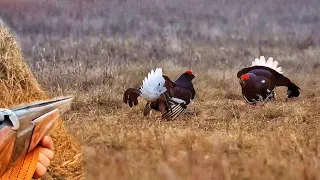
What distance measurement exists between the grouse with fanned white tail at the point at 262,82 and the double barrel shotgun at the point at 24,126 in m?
2.03

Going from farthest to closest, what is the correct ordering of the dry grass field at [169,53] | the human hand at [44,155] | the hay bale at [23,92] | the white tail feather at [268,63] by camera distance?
the white tail feather at [268,63] < the dry grass field at [169,53] < the hay bale at [23,92] < the human hand at [44,155]

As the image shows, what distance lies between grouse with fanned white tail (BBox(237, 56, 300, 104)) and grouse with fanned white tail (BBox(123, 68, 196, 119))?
21cm

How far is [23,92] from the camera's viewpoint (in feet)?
4.78

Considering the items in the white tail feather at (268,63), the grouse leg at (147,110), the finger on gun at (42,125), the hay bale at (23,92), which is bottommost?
the grouse leg at (147,110)

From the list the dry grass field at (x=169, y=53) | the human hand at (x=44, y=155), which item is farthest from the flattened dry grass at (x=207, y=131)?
the human hand at (x=44, y=155)

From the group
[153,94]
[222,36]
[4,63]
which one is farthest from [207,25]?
[4,63]

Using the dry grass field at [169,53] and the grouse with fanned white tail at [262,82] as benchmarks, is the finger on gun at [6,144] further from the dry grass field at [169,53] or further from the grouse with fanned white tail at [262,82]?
the grouse with fanned white tail at [262,82]

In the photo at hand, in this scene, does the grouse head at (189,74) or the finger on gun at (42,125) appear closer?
the finger on gun at (42,125)

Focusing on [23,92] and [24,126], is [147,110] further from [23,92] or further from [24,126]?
[24,126]

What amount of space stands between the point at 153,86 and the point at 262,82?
1.41 ft

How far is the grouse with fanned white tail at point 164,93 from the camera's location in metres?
2.62

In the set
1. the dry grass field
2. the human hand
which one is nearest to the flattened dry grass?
the dry grass field

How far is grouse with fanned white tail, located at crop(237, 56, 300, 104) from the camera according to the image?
2641 millimetres

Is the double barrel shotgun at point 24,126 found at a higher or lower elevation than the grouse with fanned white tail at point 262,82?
higher
